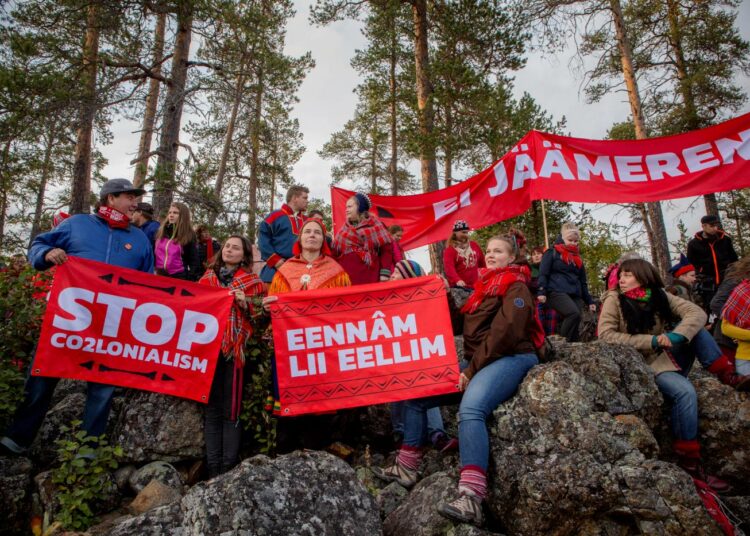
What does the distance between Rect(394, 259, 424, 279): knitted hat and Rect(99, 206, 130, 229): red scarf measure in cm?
265

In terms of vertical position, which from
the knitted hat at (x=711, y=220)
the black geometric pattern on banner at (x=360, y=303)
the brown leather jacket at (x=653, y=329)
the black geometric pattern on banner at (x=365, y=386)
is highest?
the knitted hat at (x=711, y=220)

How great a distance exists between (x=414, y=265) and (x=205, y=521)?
117 inches

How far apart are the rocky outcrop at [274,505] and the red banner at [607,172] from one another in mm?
4956

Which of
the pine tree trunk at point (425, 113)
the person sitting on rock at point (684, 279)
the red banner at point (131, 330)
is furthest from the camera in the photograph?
the pine tree trunk at point (425, 113)

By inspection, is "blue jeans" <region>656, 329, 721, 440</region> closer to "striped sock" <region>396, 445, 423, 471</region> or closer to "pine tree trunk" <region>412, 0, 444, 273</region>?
"striped sock" <region>396, 445, 423, 471</region>

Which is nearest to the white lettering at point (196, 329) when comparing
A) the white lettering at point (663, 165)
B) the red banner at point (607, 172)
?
the red banner at point (607, 172)

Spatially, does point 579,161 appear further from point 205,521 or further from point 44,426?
point 44,426

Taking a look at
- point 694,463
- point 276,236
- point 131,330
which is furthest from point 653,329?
point 131,330

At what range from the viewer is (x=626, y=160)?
Answer: 723cm

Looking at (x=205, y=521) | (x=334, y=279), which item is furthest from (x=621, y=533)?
(x=334, y=279)

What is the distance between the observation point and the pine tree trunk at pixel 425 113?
10984mm

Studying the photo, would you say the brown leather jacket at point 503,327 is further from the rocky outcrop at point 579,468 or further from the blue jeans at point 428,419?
the blue jeans at point 428,419

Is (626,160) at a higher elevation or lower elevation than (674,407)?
higher

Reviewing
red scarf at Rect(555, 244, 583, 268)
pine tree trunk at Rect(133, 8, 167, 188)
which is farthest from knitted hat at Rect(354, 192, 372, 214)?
pine tree trunk at Rect(133, 8, 167, 188)
